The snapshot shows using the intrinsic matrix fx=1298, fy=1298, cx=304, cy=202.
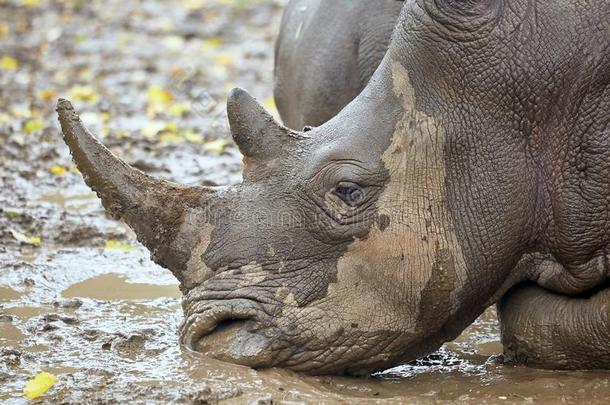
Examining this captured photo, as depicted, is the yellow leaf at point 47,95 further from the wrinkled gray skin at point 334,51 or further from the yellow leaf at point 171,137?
the wrinkled gray skin at point 334,51

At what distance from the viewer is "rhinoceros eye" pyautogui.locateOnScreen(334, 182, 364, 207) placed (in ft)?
17.3

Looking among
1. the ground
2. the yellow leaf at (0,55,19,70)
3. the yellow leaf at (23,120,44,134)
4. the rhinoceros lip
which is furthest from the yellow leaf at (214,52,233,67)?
the rhinoceros lip

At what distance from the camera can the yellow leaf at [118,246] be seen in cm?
749

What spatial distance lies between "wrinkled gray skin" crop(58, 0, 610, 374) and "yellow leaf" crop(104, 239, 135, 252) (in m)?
2.17

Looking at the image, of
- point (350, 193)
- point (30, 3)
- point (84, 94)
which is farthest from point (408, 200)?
point (30, 3)

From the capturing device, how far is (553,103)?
528 cm

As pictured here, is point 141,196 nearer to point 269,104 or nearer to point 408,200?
point 408,200

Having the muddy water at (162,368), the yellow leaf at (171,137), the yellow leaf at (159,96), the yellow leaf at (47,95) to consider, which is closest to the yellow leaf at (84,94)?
the yellow leaf at (47,95)

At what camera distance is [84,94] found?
11953 mm

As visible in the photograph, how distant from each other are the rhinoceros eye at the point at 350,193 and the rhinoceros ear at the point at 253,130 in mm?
312

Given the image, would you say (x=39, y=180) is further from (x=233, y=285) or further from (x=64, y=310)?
(x=233, y=285)

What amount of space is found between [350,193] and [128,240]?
2696 mm

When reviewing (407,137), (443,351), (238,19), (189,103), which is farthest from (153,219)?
(238,19)

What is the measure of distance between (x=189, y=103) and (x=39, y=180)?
295 centimetres
